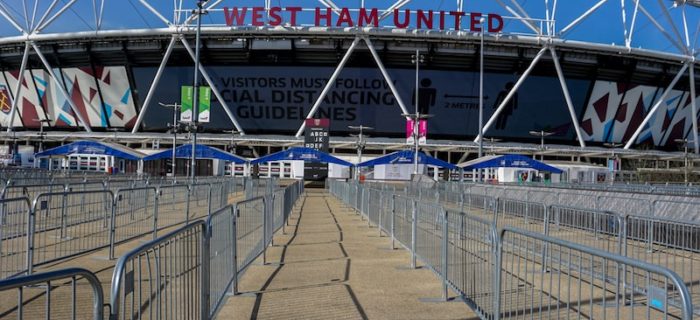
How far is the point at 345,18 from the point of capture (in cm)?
5578

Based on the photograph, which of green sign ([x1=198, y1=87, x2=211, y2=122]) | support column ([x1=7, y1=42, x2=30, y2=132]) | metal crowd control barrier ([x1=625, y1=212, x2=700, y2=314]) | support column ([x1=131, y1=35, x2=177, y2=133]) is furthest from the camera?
support column ([x1=7, y1=42, x2=30, y2=132])

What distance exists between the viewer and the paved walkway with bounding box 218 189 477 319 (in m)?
6.72

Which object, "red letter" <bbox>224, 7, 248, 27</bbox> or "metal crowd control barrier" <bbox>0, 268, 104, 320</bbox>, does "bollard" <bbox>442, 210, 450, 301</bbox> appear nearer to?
"metal crowd control barrier" <bbox>0, 268, 104, 320</bbox>

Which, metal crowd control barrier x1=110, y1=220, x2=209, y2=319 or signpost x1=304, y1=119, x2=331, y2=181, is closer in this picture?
metal crowd control barrier x1=110, y1=220, x2=209, y2=319

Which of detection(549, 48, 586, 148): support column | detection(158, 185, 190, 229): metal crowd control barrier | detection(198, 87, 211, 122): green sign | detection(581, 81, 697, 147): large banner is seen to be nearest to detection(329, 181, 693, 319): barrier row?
detection(158, 185, 190, 229): metal crowd control barrier

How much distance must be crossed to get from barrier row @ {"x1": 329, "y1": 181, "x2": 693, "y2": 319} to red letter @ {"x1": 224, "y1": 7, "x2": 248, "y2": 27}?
46092mm

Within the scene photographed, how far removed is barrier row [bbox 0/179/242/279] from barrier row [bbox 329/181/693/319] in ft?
18.7

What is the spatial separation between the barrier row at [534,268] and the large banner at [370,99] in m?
51.6

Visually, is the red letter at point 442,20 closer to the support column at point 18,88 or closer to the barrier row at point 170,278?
the support column at point 18,88

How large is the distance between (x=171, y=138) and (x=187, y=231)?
5956 cm

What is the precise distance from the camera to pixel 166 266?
178 inches

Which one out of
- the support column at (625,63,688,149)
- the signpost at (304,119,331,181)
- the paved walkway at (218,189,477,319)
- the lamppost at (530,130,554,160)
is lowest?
the paved walkway at (218,189,477,319)

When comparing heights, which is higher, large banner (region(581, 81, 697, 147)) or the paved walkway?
large banner (region(581, 81, 697, 147))

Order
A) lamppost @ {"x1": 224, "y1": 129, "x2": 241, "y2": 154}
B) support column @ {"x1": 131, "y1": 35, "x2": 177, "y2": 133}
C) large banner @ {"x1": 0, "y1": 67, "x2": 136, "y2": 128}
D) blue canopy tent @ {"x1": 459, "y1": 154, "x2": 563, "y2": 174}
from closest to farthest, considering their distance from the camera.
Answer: blue canopy tent @ {"x1": 459, "y1": 154, "x2": 563, "y2": 174} → support column @ {"x1": 131, "y1": 35, "x2": 177, "y2": 133} → lamppost @ {"x1": 224, "y1": 129, "x2": 241, "y2": 154} → large banner @ {"x1": 0, "y1": 67, "x2": 136, "y2": 128}
